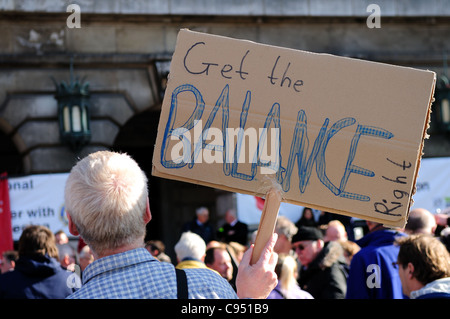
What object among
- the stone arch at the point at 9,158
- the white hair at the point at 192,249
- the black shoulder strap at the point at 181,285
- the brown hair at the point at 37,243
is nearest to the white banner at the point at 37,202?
the white hair at the point at 192,249

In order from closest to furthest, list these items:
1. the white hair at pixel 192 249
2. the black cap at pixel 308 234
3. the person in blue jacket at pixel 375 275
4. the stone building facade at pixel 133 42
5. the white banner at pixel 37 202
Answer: the person in blue jacket at pixel 375 275 → the white hair at pixel 192 249 → the black cap at pixel 308 234 → the white banner at pixel 37 202 → the stone building facade at pixel 133 42

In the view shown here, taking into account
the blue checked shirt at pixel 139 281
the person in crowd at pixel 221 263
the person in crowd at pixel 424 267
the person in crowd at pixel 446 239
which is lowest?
the person in crowd at pixel 221 263

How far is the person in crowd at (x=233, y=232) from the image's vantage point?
34.9ft

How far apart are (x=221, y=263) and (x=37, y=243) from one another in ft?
6.05

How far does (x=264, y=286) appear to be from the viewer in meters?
2.35

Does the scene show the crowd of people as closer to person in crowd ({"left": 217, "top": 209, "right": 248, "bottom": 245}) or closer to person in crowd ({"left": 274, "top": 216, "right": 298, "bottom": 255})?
person in crowd ({"left": 274, "top": 216, "right": 298, "bottom": 255})

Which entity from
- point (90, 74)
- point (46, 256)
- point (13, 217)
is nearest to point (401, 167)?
point (46, 256)

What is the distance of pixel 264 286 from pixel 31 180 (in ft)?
27.2

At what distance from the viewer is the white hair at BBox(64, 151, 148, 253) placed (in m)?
2.23

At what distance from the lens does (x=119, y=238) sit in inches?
87.9

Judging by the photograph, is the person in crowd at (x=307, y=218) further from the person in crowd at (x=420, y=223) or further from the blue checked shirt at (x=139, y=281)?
the blue checked shirt at (x=139, y=281)

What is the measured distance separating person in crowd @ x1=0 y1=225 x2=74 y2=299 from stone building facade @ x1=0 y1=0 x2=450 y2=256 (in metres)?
6.52

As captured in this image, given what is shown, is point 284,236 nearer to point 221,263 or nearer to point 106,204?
point 221,263
